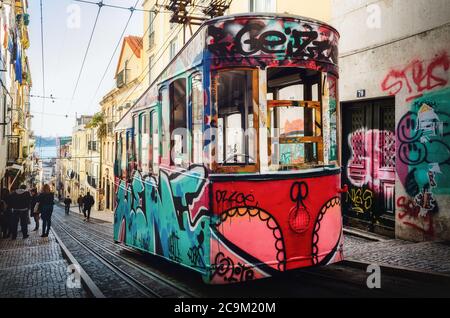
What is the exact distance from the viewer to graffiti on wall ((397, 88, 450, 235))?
7.61 m

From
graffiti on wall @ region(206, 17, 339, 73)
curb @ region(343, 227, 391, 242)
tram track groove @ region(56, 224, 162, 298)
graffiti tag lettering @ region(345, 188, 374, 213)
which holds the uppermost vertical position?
graffiti on wall @ region(206, 17, 339, 73)

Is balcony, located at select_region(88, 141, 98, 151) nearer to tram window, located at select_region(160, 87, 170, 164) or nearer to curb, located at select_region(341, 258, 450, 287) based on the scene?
tram window, located at select_region(160, 87, 170, 164)

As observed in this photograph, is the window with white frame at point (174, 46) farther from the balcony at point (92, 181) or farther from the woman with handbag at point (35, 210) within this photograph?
the balcony at point (92, 181)

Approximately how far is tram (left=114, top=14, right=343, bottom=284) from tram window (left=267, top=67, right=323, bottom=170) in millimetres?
14

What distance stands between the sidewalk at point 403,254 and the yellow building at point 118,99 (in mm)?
24151

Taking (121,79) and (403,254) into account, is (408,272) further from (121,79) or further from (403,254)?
(121,79)

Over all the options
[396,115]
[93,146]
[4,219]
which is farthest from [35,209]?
[93,146]

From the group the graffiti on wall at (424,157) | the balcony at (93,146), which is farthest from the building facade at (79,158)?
the graffiti on wall at (424,157)

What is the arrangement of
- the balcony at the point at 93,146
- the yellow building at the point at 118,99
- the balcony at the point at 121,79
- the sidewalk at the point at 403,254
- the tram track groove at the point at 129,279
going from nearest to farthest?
1. the tram track groove at the point at 129,279
2. the sidewalk at the point at 403,254
3. the yellow building at the point at 118,99
4. the balcony at the point at 121,79
5. the balcony at the point at 93,146

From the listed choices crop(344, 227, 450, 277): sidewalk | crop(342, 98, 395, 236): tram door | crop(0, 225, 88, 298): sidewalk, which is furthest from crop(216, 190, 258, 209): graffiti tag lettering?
crop(342, 98, 395, 236): tram door

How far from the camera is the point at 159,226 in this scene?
6379mm

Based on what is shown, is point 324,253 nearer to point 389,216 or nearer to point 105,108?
point 389,216

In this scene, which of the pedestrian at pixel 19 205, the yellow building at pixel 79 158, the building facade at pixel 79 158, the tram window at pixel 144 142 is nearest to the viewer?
the tram window at pixel 144 142

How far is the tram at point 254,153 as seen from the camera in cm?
487
